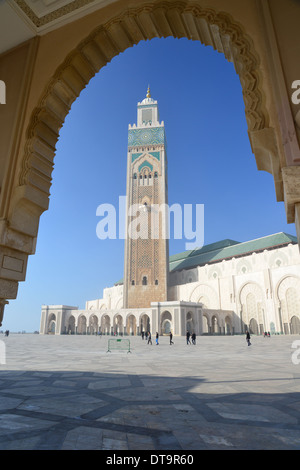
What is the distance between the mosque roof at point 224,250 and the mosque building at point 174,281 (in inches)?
4.2

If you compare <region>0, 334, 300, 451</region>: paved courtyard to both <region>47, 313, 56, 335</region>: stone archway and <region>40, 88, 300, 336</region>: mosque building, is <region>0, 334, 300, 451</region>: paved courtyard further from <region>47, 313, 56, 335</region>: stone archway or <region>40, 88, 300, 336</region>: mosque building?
<region>47, 313, 56, 335</region>: stone archway

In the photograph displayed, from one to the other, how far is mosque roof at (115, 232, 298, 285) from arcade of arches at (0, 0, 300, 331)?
29.7 meters

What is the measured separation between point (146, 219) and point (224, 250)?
10860 mm

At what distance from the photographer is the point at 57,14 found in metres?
3.18

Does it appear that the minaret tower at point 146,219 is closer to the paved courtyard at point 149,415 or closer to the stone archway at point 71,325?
the stone archway at point 71,325

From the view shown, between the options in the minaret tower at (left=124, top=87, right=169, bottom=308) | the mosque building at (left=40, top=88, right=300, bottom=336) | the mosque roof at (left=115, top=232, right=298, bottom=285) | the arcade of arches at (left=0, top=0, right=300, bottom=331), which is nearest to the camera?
the arcade of arches at (left=0, top=0, right=300, bottom=331)

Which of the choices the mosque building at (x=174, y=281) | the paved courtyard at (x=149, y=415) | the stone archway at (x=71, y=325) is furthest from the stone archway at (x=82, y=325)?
the paved courtyard at (x=149, y=415)

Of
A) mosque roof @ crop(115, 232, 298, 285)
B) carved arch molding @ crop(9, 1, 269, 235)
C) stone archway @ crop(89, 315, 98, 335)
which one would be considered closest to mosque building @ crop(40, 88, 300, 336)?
stone archway @ crop(89, 315, 98, 335)

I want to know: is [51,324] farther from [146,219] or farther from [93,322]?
[146,219]

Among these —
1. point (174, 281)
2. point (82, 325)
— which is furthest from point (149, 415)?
point (174, 281)

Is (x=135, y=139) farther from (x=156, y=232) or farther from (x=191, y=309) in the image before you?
(x=191, y=309)

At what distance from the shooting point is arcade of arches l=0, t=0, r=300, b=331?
2.17 meters
